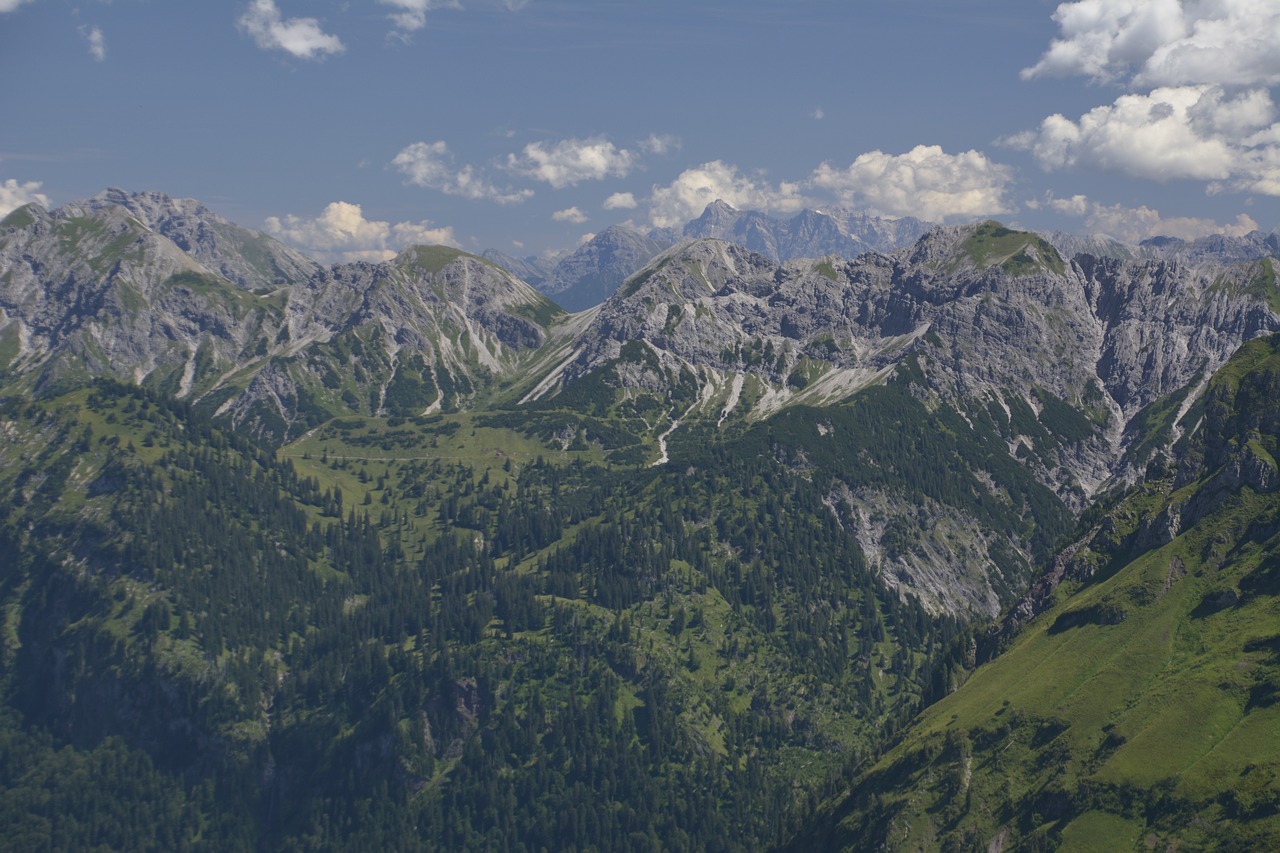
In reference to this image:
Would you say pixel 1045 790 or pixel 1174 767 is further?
pixel 1045 790

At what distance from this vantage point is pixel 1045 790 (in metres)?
197

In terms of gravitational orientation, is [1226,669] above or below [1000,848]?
above

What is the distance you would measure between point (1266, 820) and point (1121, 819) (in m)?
24.2

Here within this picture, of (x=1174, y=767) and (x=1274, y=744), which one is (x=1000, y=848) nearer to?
(x=1174, y=767)

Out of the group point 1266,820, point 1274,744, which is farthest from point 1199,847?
point 1274,744

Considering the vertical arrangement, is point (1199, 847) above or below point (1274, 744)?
below

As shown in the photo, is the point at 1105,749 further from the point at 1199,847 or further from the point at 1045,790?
the point at 1199,847

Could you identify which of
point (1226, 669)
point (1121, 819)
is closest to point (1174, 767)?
point (1121, 819)

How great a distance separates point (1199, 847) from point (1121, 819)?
15754 mm

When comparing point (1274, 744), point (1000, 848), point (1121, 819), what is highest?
point (1274, 744)

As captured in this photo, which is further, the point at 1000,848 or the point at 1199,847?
the point at 1000,848

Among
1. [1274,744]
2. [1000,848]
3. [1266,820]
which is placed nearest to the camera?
[1266,820]

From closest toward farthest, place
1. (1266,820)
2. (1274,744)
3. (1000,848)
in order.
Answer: (1266,820) → (1274,744) → (1000,848)

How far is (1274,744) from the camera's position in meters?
173
